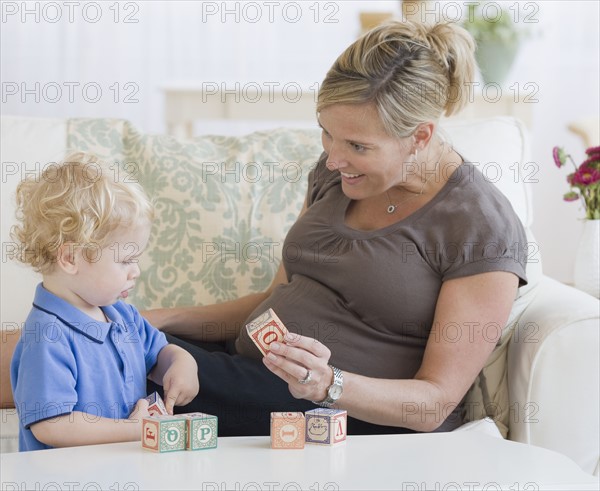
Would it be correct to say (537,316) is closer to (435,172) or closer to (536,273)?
(536,273)

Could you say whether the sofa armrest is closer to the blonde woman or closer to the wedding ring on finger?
the blonde woman

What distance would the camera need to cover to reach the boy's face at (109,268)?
1.40 m

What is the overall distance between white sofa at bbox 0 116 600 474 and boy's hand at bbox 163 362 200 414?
0.45m

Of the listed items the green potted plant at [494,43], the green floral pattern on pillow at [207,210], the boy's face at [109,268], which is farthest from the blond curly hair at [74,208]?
the green potted plant at [494,43]

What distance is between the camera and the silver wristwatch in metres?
1.46

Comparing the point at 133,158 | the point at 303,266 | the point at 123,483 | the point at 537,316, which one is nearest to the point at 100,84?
the point at 133,158

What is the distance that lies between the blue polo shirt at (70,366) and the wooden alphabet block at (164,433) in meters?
0.11

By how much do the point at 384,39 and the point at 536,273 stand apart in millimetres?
594

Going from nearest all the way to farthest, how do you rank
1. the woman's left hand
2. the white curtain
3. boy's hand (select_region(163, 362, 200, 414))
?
1. the woman's left hand
2. boy's hand (select_region(163, 362, 200, 414))
3. the white curtain

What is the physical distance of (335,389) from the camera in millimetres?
1465

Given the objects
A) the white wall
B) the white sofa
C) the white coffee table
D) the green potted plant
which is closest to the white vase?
the white sofa

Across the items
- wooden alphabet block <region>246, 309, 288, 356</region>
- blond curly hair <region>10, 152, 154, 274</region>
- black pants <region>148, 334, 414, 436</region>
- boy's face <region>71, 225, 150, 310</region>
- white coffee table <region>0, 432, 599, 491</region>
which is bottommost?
black pants <region>148, 334, 414, 436</region>

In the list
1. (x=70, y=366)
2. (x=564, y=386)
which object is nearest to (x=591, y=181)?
(x=564, y=386)

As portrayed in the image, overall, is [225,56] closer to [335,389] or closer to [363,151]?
[363,151]
